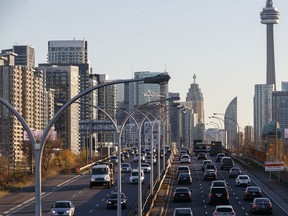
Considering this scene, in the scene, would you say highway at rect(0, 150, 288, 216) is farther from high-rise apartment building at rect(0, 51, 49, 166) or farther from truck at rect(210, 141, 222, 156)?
high-rise apartment building at rect(0, 51, 49, 166)

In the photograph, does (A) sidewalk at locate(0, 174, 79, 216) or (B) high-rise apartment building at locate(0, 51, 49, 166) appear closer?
(A) sidewalk at locate(0, 174, 79, 216)

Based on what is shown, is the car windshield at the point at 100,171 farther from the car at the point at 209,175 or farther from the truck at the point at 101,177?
the car at the point at 209,175

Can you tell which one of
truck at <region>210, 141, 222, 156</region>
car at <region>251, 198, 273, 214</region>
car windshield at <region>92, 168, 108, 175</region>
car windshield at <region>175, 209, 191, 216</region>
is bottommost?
car at <region>251, 198, 273, 214</region>

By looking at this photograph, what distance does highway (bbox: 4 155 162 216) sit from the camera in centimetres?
5524

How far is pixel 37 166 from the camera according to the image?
82.6ft

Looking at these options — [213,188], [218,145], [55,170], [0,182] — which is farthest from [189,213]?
[218,145]

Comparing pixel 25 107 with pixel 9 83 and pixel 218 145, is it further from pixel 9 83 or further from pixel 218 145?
pixel 218 145

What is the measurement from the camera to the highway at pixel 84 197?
55.2 m

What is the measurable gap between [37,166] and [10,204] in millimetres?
37679

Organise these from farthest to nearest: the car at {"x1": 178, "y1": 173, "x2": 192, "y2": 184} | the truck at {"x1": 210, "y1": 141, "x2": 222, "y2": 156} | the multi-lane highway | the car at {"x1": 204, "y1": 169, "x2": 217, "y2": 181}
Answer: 1. the truck at {"x1": 210, "y1": 141, "x2": 222, "y2": 156}
2. the car at {"x1": 204, "y1": 169, "x2": 217, "y2": 181}
3. the car at {"x1": 178, "y1": 173, "x2": 192, "y2": 184}
4. the multi-lane highway

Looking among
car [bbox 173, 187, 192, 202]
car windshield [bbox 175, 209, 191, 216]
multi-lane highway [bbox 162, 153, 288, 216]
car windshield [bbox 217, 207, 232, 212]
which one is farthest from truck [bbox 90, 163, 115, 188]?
car windshield [bbox 175, 209, 191, 216]

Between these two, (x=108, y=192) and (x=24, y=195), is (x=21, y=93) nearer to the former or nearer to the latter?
(x=108, y=192)

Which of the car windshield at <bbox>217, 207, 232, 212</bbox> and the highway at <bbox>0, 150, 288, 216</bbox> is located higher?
the car windshield at <bbox>217, 207, 232, 212</bbox>

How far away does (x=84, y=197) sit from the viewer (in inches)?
2675
